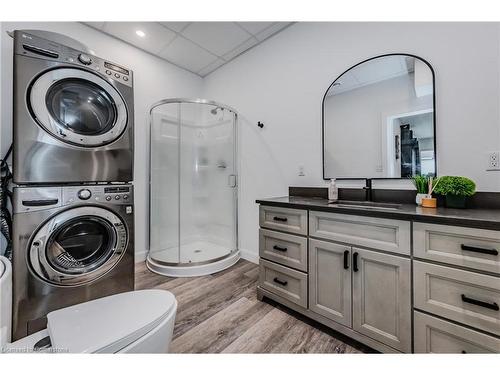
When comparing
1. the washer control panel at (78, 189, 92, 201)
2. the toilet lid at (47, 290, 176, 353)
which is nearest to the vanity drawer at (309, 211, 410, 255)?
the toilet lid at (47, 290, 176, 353)

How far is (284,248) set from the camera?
4.98ft

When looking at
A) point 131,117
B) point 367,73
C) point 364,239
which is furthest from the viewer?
point 367,73

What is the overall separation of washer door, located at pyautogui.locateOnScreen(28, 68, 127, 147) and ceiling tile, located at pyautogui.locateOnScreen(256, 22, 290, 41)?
1.63 metres

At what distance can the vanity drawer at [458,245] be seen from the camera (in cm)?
84

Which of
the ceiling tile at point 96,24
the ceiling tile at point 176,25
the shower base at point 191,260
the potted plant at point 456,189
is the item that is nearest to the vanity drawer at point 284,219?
the potted plant at point 456,189

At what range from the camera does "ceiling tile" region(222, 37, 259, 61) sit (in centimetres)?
234

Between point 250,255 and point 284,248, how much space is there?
108cm

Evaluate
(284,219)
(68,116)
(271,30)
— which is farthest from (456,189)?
(68,116)

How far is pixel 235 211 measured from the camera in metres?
2.66

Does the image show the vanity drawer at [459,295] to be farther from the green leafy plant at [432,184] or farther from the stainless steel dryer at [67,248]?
the stainless steel dryer at [67,248]

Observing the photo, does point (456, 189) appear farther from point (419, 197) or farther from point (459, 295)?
point (459, 295)
